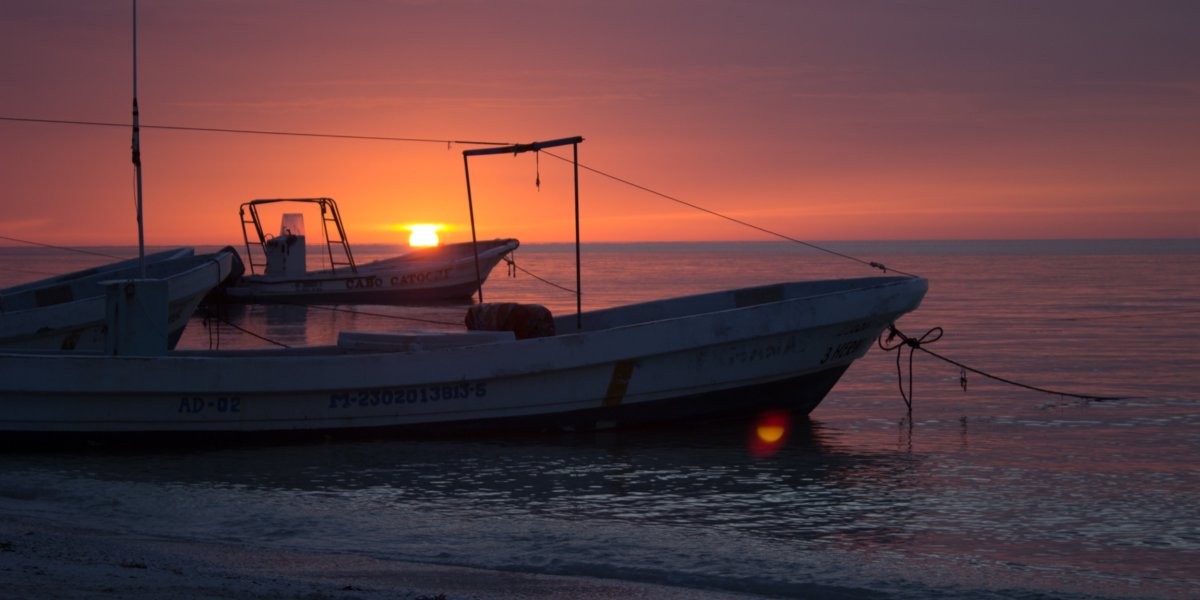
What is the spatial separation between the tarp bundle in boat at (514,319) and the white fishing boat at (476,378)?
0.02 meters

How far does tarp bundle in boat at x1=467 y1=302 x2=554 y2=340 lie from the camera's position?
14.2m

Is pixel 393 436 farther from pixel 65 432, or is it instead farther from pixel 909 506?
pixel 909 506

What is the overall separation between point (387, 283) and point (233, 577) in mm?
37337

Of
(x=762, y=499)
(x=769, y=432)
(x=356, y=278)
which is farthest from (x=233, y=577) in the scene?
(x=356, y=278)

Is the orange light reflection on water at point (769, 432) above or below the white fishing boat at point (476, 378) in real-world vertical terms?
below

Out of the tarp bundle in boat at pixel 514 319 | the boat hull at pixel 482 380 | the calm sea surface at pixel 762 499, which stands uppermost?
the tarp bundle in boat at pixel 514 319

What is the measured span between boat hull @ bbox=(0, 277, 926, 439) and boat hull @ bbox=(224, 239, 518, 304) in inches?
1105

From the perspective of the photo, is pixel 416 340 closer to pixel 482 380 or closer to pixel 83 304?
pixel 482 380

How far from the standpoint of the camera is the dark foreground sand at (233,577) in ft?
20.9

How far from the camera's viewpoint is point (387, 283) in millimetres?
43781

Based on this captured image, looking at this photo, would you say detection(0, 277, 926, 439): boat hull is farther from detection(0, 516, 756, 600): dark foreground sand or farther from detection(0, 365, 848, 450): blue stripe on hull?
detection(0, 516, 756, 600): dark foreground sand

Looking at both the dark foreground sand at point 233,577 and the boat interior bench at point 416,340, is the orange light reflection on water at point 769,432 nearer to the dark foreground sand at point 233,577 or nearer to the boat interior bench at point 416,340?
the boat interior bench at point 416,340

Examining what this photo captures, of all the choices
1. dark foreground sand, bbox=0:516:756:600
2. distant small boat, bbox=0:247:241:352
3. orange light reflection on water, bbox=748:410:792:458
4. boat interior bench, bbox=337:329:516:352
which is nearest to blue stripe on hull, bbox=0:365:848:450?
orange light reflection on water, bbox=748:410:792:458

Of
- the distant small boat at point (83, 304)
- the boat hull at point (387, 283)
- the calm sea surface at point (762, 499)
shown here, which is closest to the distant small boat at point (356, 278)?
the boat hull at point (387, 283)
